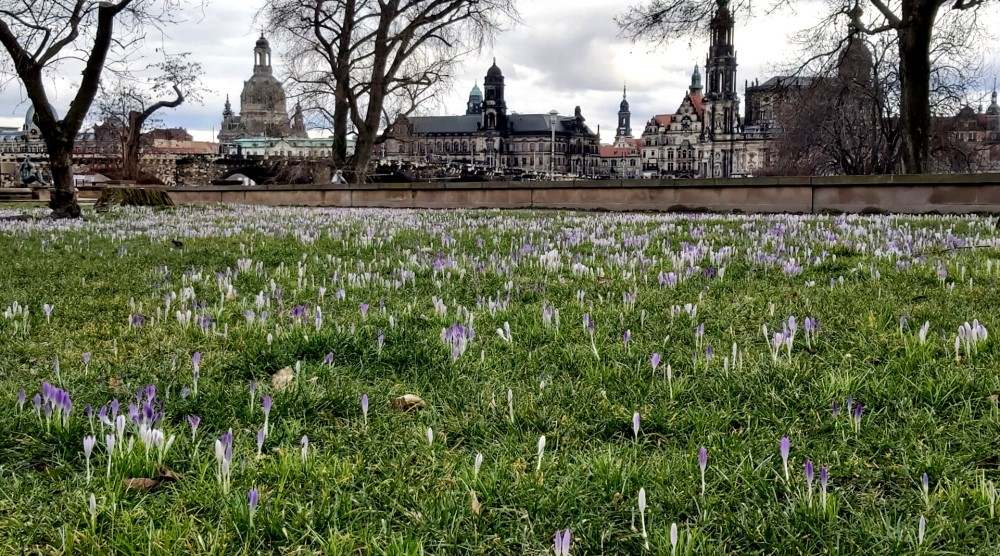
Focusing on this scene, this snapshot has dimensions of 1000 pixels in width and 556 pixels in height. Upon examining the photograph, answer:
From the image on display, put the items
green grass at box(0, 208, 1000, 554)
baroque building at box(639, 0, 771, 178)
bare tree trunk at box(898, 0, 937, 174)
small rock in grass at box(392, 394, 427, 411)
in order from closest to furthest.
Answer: green grass at box(0, 208, 1000, 554) < small rock in grass at box(392, 394, 427, 411) < bare tree trunk at box(898, 0, 937, 174) < baroque building at box(639, 0, 771, 178)

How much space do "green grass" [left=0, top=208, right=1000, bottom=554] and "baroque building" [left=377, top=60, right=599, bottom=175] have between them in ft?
539

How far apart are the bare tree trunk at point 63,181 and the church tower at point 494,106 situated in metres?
160

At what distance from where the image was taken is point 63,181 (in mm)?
13289

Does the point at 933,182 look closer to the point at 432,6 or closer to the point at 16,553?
the point at 16,553

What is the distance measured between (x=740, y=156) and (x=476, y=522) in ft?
531

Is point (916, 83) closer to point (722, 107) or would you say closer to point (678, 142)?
point (722, 107)


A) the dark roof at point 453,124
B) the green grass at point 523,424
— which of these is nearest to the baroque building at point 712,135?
the dark roof at point 453,124

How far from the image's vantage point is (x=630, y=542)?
1.67 metres

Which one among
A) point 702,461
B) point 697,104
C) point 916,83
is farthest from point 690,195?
point 697,104

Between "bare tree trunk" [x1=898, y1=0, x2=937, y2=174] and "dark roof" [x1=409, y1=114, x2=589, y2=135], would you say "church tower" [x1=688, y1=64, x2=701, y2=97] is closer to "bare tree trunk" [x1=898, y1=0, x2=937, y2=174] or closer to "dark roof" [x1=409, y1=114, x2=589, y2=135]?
"dark roof" [x1=409, y1=114, x2=589, y2=135]

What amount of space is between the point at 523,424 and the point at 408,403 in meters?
0.45

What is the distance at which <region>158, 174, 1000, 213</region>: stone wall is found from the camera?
14.4m

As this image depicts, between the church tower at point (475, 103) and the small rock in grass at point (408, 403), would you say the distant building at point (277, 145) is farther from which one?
the small rock in grass at point (408, 403)

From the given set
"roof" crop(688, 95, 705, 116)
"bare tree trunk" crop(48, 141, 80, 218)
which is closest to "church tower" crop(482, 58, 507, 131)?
"roof" crop(688, 95, 705, 116)
